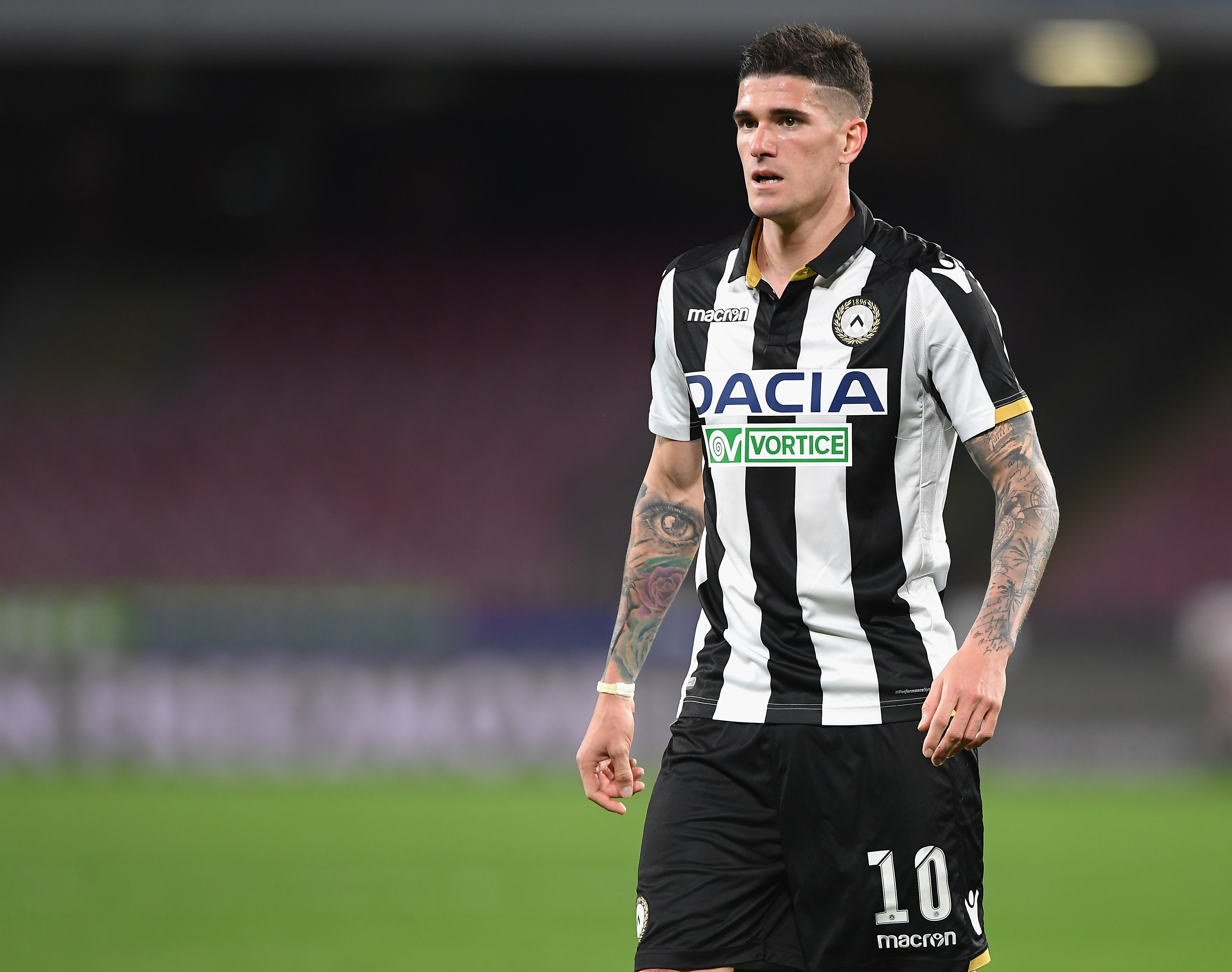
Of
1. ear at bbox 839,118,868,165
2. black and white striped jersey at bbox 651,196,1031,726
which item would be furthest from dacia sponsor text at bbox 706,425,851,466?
ear at bbox 839,118,868,165

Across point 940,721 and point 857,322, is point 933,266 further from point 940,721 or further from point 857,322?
point 940,721

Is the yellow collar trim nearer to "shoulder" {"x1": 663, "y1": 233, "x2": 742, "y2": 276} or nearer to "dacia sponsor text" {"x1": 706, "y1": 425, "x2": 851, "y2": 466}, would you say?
"shoulder" {"x1": 663, "y1": 233, "x2": 742, "y2": 276}

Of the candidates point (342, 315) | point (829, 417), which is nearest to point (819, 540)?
point (829, 417)

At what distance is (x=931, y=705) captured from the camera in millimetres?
2801

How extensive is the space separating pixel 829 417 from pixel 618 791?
0.82m

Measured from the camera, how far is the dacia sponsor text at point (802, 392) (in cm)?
311

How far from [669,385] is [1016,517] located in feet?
2.42

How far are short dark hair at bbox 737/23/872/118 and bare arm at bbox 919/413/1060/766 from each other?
0.65 metres

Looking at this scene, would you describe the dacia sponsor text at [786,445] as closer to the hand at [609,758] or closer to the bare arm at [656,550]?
the bare arm at [656,550]

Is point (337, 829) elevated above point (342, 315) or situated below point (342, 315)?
below

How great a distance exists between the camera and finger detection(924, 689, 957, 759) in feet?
9.11

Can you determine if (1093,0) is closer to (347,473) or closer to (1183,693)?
(1183,693)

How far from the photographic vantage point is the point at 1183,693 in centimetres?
1348

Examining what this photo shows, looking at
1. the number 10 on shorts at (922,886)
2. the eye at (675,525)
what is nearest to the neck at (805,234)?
the eye at (675,525)
